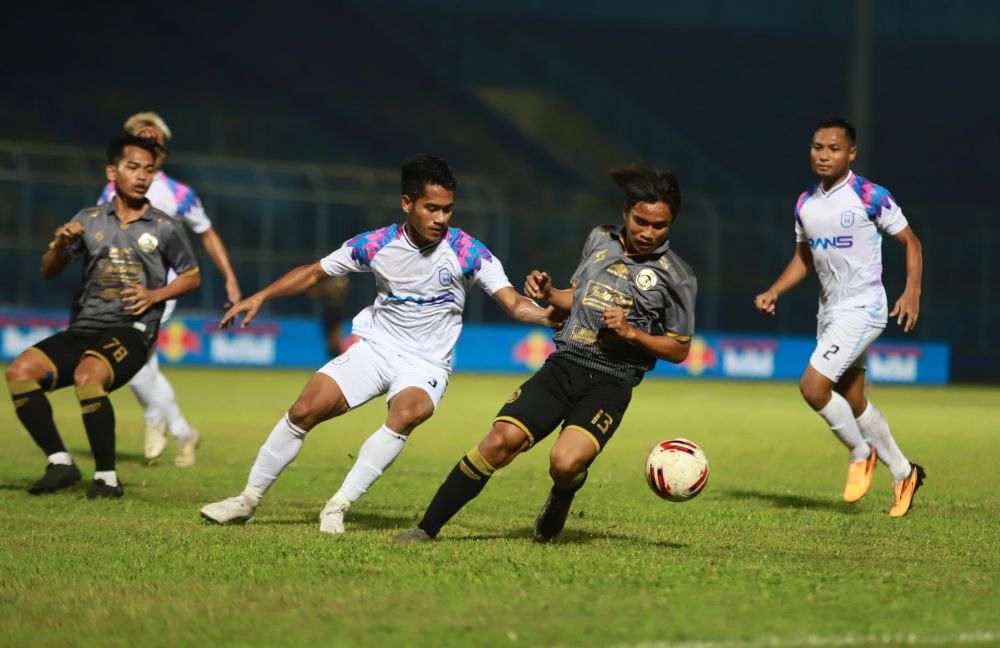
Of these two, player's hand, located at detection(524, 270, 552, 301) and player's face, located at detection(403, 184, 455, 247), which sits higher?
player's face, located at detection(403, 184, 455, 247)

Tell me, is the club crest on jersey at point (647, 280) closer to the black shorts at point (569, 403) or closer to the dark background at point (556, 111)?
the black shorts at point (569, 403)

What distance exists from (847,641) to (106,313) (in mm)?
5469

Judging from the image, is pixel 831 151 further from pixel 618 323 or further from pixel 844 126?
pixel 618 323

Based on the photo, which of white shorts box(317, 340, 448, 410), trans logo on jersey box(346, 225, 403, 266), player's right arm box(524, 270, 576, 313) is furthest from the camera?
trans logo on jersey box(346, 225, 403, 266)

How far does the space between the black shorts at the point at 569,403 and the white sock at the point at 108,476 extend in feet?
9.55

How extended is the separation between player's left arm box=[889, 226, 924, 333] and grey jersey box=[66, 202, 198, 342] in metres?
4.34

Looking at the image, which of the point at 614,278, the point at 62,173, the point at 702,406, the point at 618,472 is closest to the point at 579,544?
the point at 614,278

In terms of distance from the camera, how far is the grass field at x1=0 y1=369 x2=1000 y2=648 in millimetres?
4832

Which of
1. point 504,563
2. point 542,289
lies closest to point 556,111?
point 542,289

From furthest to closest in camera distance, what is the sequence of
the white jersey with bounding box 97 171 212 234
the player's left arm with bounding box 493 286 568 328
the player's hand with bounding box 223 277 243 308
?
the white jersey with bounding box 97 171 212 234
the player's hand with bounding box 223 277 243 308
the player's left arm with bounding box 493 286 568 328

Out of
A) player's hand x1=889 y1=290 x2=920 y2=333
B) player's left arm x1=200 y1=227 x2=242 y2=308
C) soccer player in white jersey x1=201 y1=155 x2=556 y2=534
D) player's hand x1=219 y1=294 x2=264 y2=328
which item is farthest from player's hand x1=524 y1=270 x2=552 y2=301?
player's left arm x1=200 y1=227 x2=242 y2=308

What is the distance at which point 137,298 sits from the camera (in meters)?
8.58

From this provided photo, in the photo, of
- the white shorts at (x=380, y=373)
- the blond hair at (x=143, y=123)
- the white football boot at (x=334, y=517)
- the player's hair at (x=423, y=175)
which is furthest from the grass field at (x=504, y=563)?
the blond hair at (x=143, y=123)

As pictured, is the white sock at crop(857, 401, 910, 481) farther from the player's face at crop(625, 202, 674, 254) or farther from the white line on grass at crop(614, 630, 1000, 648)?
the white line on grass at crop(614, 630, 1000, 648)
